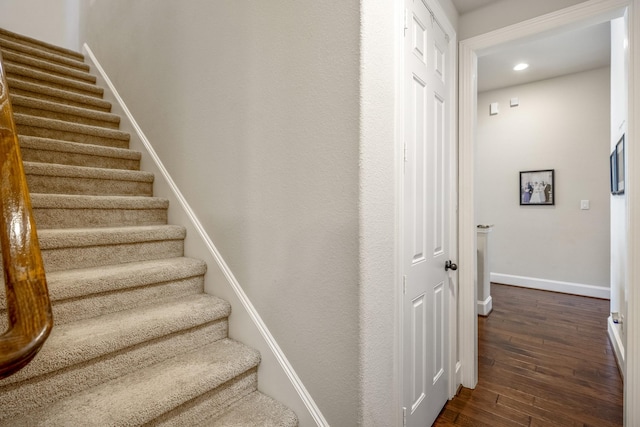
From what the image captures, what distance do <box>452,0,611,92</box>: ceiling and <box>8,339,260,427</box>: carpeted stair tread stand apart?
3771 millimetres

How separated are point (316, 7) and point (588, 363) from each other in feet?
10.7

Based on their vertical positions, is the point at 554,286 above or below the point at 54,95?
below

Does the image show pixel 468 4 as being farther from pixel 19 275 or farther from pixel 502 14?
pixel 19 275

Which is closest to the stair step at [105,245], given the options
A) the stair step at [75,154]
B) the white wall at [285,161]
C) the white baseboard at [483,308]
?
the white wall at [285,161]

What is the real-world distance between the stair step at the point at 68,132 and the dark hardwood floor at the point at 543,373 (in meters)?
3.07

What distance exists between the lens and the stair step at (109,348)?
3.40ft

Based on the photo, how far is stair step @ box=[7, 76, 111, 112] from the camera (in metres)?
2.32

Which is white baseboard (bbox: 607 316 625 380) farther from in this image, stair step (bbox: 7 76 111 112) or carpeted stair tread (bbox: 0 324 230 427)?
stair step (bbox: 7 76 111 112)

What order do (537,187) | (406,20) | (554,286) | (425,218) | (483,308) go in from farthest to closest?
1. (537,187)
2. (554,286)
3. (483,308)
4. (425,218)
5. (406,20)

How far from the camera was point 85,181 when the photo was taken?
77.0 inches

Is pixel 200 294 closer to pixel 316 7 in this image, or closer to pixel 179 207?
pixel 179 207

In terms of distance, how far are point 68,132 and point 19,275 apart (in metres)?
2.26

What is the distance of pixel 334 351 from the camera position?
1225mm

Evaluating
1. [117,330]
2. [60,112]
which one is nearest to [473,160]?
[117,330]
